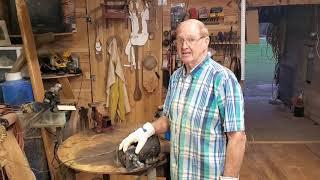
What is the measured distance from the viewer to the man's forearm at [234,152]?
1628 mm

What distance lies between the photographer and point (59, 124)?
2.31 metres

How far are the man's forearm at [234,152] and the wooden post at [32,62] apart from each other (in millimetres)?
1721

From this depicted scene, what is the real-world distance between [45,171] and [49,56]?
4.49ft

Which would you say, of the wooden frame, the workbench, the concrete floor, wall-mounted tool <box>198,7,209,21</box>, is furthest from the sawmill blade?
wall-mounted tool <box>198,7,209,21</box>

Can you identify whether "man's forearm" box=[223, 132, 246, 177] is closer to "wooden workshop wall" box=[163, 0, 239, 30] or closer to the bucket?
the bucket

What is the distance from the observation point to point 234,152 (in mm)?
1639

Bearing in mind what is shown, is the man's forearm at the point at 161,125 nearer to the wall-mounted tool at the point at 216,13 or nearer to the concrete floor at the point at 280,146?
the concrete floor at the point at 280,146

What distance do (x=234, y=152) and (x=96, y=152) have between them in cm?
86

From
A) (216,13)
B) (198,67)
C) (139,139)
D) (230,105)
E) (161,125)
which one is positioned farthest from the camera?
(216,13)

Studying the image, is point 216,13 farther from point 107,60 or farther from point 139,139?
point 139,139

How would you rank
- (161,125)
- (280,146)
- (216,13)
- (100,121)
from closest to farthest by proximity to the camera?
(161,125) → (100,121) → (216,13) → (280,146)

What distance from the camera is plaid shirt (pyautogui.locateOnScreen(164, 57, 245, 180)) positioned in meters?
1.62

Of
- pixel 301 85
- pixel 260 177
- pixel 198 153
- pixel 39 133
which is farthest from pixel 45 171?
pixel 301 85

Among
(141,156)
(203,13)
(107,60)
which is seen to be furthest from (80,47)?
(141,156)
